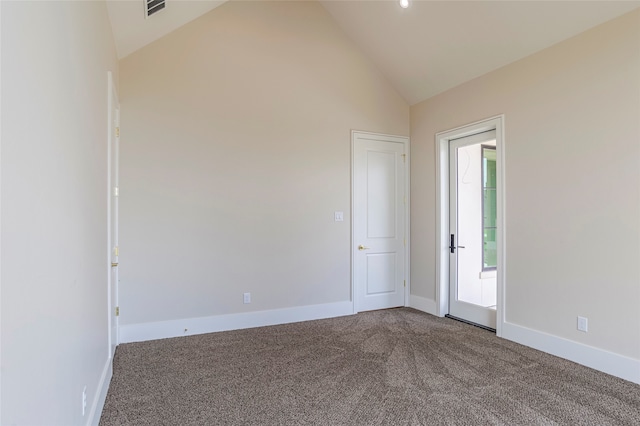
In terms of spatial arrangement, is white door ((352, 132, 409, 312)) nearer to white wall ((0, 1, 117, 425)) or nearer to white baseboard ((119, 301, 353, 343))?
white baseboard ((119, 301, 353, 343))

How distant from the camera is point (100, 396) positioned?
233cm

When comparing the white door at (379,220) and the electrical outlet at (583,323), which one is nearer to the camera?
the electrical outlet at (583,323)

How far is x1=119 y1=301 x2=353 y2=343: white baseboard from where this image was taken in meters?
3.67

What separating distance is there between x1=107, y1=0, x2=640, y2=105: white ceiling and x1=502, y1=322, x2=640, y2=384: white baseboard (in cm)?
280

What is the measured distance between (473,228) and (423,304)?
1.27 meters

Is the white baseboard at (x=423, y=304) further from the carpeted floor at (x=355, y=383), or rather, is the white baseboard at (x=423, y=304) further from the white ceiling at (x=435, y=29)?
the white ceiling at (x=435, y=29)

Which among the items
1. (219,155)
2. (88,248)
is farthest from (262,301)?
(88,248)

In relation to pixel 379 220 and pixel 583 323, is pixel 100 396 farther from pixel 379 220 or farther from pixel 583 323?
pixel 583 323

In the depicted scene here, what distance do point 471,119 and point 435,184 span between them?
3.08ft

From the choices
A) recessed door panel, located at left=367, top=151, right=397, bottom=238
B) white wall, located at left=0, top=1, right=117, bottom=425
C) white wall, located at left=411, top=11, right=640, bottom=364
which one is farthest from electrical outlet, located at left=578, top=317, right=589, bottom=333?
white wall, located at left=0, top=1, right=117, bottom=425

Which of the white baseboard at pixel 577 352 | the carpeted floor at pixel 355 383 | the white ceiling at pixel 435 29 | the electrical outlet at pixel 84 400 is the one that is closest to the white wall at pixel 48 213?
the electrical outlet at pixel 84 400

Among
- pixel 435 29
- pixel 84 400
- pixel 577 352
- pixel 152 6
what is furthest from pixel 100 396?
pixel 435 29

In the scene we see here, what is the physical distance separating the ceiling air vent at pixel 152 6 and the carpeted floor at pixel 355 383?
Result: 9.99 ft

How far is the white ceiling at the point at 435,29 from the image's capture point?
121 inches
